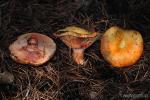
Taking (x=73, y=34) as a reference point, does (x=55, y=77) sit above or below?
below

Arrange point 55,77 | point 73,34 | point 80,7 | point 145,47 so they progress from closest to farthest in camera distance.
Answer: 1. point 73,34
2. point 55,77
3. point 145,47
4. point 80,7

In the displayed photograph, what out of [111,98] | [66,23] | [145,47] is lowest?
[111,98]

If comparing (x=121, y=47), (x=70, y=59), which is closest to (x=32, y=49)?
(x=70, y=59)

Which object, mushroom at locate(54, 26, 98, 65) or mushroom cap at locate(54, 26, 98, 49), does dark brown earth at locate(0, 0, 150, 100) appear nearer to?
mushroom at locate(54, 26, 98, 65)

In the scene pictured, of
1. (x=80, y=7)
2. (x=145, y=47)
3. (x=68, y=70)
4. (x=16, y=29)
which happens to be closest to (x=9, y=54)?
(x=16, y=29)

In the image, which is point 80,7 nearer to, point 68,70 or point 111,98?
point 68,70

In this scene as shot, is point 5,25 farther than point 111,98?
Yes

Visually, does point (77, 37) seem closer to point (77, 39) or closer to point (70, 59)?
point (77, 39)

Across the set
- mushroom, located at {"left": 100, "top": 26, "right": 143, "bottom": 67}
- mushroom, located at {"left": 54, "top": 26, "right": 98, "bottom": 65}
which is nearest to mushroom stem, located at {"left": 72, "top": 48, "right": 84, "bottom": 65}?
mushroom, located at {"left": 54, "top": 26, "right": 98, "bottom": 65}
